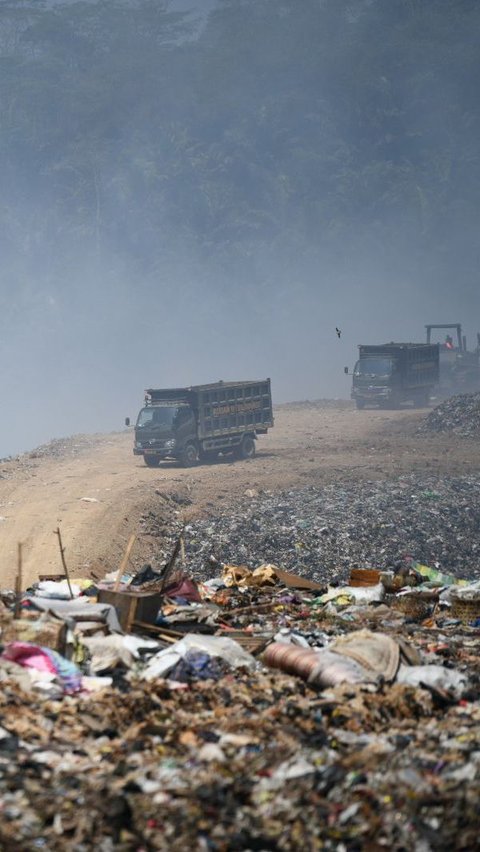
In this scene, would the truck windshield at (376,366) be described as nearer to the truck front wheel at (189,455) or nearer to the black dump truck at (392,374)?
the black dump truck at (392,374)

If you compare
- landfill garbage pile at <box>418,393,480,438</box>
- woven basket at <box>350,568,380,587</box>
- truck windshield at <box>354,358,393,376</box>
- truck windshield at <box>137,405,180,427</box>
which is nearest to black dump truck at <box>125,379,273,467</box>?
truck windshield at <box>137,405,180,427</box>

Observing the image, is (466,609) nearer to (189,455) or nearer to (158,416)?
(158,416)

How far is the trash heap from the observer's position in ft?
17.9

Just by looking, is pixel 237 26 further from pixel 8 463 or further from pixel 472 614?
pixel 472 614

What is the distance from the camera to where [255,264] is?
73562mm

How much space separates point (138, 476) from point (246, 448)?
4936mm

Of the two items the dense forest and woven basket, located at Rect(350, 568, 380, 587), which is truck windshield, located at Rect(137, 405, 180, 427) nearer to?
woven basket, located at Rect(350, 568, 380, 587)

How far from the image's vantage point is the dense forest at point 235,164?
7312cm

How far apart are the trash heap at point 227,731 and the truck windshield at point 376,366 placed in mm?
32777

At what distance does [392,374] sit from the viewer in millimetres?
→ 43500

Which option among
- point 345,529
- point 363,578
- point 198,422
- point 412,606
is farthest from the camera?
point 198,422

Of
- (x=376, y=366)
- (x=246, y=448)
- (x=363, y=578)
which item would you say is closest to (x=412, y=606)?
(x=363, y=578)

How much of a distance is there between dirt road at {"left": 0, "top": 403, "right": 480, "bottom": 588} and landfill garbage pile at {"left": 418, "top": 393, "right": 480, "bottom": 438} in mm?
812

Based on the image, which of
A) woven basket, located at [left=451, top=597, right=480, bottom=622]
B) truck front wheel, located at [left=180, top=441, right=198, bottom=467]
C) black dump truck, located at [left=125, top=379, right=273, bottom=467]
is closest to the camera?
woven basket, located at [left=451, top=597, right=480, bottom=622]
